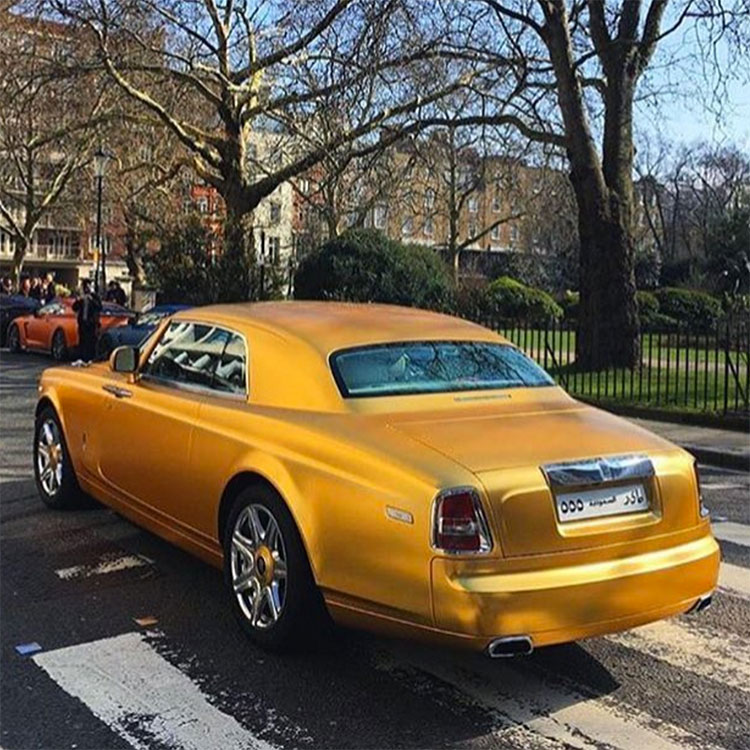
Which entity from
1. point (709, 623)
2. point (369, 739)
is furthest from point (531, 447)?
→ point (709, 623)

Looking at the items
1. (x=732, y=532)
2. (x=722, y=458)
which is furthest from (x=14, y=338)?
(x=732, y=532)

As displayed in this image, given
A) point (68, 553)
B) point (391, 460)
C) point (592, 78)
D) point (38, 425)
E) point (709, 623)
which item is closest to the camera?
point (391, 460)

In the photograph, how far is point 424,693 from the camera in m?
4.21

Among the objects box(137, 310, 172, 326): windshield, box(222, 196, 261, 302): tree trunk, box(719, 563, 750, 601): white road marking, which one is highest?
box(222, 196, 261, 302): tree trunk

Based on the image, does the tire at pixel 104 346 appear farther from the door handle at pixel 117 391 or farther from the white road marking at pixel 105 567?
the white road marking at pixel 105 567

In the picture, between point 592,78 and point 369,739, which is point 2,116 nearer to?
point 592,78

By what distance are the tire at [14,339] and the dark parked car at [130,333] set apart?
453cm

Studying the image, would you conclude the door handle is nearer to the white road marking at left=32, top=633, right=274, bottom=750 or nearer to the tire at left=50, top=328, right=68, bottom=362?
the white road marking at left=32, top=633, right=274, bottom=750

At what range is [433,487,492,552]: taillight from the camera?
3879 mm

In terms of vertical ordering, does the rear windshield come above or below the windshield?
below

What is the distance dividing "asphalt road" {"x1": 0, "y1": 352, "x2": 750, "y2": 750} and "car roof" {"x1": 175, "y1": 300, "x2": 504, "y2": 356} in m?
1.50

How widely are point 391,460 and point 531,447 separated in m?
0.61

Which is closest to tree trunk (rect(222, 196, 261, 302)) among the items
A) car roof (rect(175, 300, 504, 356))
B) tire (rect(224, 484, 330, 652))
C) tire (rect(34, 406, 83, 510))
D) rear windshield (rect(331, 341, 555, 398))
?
tire (rect(34, 406, 83, 510))

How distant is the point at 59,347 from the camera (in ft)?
71.7
